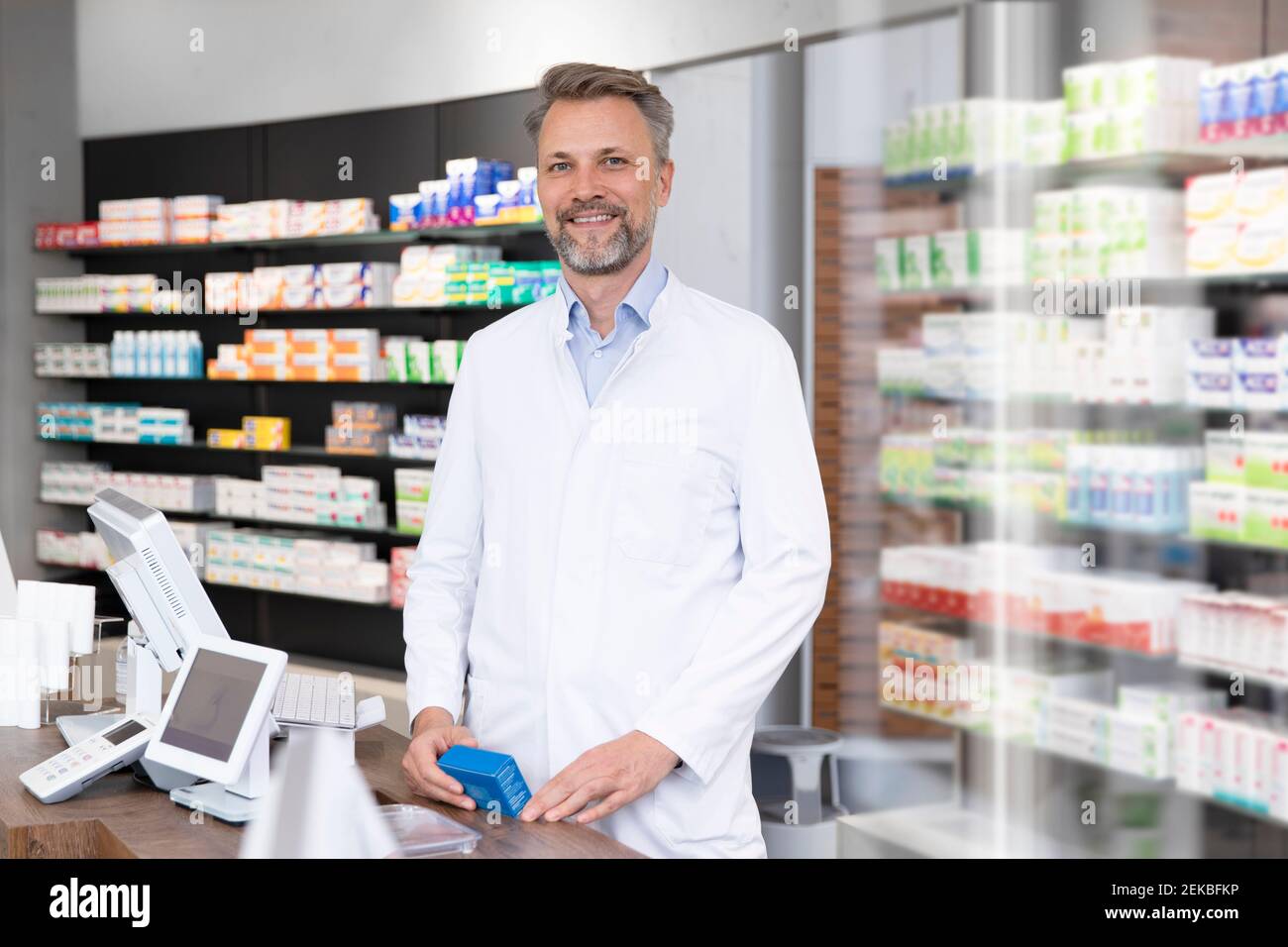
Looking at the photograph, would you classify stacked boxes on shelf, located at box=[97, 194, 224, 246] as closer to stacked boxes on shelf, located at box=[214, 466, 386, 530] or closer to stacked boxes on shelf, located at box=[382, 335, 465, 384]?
stacked boxes on shelf, located at box=[214, 466, 386, 530]

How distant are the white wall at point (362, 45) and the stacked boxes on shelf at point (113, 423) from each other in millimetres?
1476

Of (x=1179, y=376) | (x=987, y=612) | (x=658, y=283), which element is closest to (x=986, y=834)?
(x=987, y=612)

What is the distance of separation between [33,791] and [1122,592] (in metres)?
2.92

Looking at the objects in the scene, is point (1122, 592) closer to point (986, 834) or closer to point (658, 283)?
point (986, 834)

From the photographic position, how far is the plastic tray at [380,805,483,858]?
5.65ft

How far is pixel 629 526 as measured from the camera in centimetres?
201

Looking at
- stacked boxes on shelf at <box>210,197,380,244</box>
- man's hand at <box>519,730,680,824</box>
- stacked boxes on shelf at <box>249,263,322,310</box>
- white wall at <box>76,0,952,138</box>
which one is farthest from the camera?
stacked boxes on shelf at <box>249,263,322,310</box>

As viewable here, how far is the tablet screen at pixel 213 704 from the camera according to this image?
1.95 m

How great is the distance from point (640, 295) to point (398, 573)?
13.0 feet

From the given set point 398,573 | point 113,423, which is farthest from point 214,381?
point 398,573

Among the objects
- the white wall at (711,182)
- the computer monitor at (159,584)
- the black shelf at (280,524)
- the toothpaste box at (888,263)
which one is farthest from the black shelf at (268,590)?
the computer monitor at (159,584)

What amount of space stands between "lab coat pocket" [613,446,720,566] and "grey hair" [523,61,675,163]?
0.50 meters

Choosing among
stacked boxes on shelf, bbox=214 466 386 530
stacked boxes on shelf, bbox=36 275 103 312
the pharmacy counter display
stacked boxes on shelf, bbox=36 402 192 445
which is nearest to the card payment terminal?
the pharmacy counter display
